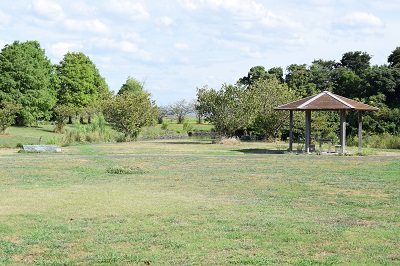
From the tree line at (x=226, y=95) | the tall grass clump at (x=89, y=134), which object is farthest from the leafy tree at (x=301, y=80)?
the tall grass clump at (x=89, y=134)

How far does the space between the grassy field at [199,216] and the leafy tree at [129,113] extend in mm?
20604

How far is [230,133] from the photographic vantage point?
125 ft

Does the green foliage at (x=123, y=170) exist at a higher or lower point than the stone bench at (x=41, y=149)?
lower

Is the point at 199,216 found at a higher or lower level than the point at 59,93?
lower

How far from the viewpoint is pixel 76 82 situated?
212 ft

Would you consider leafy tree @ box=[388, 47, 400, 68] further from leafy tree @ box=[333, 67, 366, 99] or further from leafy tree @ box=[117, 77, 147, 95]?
leafy tree @ box=[117, 77, 147, 95]

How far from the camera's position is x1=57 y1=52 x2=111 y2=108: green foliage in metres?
64.2

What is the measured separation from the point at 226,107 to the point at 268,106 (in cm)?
383

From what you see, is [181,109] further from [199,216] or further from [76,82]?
[199,216]

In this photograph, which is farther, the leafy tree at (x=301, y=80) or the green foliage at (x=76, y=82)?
the green foliage at (x=76, y=82)

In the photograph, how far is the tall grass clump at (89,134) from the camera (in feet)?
111

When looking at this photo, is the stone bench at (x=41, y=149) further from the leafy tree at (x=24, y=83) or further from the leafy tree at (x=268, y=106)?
the leafy tree at (x=24, y=83)

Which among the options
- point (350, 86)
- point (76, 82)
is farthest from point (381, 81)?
point (76, 82)

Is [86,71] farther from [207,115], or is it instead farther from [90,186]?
[90,186]
